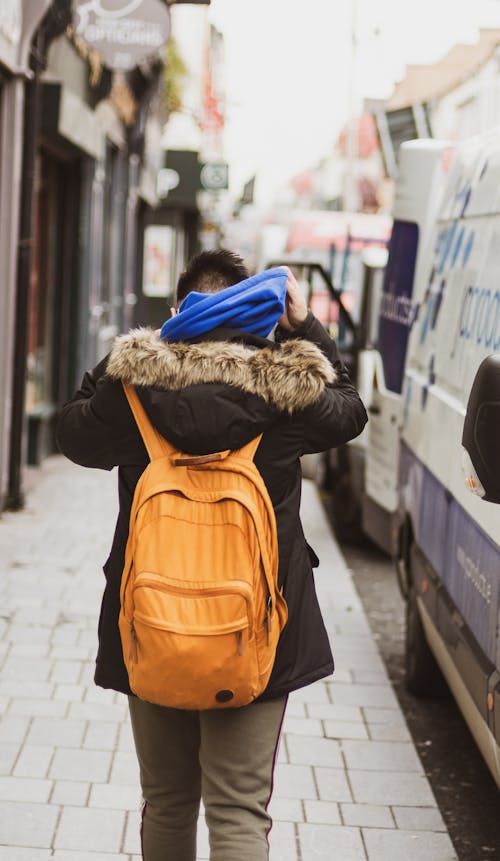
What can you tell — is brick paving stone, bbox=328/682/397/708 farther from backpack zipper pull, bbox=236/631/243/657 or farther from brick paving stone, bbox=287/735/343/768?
backpack zipper pull, bbox=236/631/243/657

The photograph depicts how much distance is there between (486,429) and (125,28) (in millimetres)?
7585

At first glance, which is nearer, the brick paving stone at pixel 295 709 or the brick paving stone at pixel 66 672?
the brick paving stone at pixel 295 709

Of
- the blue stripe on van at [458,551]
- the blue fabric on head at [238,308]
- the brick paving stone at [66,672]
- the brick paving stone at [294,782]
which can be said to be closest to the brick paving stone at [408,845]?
the brick paving stone at [294,782]

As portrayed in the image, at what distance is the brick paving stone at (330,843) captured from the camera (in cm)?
401

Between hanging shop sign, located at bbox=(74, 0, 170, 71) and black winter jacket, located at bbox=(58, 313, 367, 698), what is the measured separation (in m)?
6.94

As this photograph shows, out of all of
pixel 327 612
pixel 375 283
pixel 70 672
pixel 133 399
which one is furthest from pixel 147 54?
pixel 133 399

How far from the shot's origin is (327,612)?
7301mm

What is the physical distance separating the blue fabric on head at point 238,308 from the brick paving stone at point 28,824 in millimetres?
1925

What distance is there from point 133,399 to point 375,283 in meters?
9.47

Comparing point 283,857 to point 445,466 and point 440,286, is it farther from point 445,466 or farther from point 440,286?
point 440,286

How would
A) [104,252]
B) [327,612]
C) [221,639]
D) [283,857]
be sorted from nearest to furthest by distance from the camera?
[221,639], [283,857], [327,612], [104,252]

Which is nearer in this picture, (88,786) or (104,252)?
(88,786)

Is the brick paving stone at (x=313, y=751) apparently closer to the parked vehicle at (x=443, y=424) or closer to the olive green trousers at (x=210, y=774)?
the parked vehicle at (x=443, y=424)

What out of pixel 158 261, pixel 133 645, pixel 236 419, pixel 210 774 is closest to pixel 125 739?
pixel 210 774
